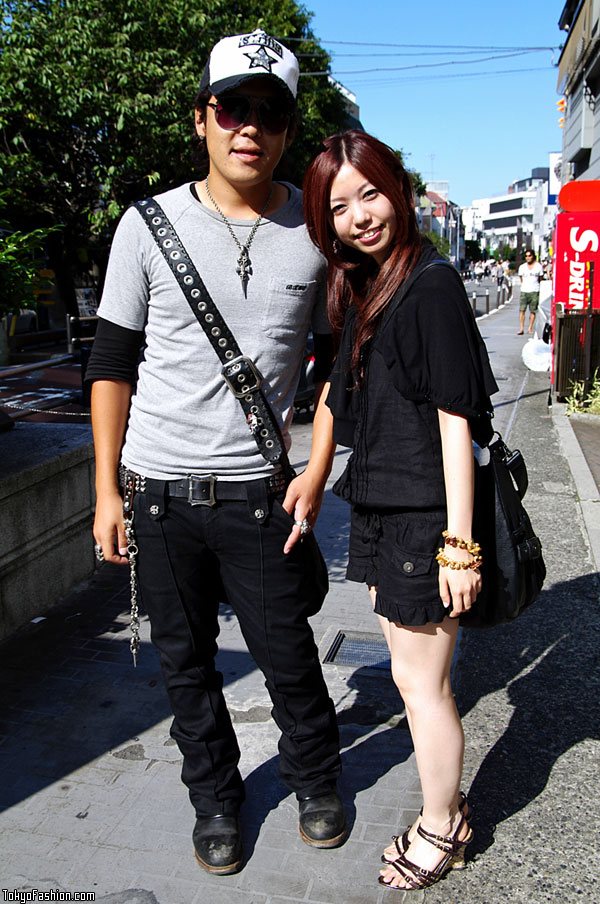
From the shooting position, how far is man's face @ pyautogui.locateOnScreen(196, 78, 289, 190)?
2162 millimetres

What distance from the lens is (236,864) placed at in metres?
2.41

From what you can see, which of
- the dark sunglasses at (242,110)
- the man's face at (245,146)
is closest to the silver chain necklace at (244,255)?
the man's face at (245,146)

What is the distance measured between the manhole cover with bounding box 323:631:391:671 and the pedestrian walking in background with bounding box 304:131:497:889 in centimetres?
140

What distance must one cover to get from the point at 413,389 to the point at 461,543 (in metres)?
0.39

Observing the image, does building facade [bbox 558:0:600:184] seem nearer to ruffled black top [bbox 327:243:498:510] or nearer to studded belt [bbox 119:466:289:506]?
ruffled black top [bbox 327:243:498:510]

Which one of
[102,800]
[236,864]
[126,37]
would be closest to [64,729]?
[102,800]

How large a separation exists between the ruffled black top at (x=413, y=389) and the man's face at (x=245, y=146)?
455 millimetres

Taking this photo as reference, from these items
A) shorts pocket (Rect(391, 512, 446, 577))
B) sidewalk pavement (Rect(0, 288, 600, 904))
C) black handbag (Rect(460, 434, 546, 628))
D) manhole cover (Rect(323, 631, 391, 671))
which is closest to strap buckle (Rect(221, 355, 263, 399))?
shorts pocket (Rect(391, 512, 446, 577))

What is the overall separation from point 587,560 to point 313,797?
2855 mm

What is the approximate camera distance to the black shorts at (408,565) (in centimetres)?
210

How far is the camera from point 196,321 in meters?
2.17

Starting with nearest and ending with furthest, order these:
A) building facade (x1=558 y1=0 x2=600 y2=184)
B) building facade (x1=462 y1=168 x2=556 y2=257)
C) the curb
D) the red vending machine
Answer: the curb → the red vending machine → building facade (x1=558 y1=0 x2=600 y2=184) → building facade (x1=462 y1=168 x2=556 y2=257)

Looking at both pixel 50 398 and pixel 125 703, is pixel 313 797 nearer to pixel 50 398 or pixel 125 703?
pixel 125 703

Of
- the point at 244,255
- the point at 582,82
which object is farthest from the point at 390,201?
the point at 582,82
